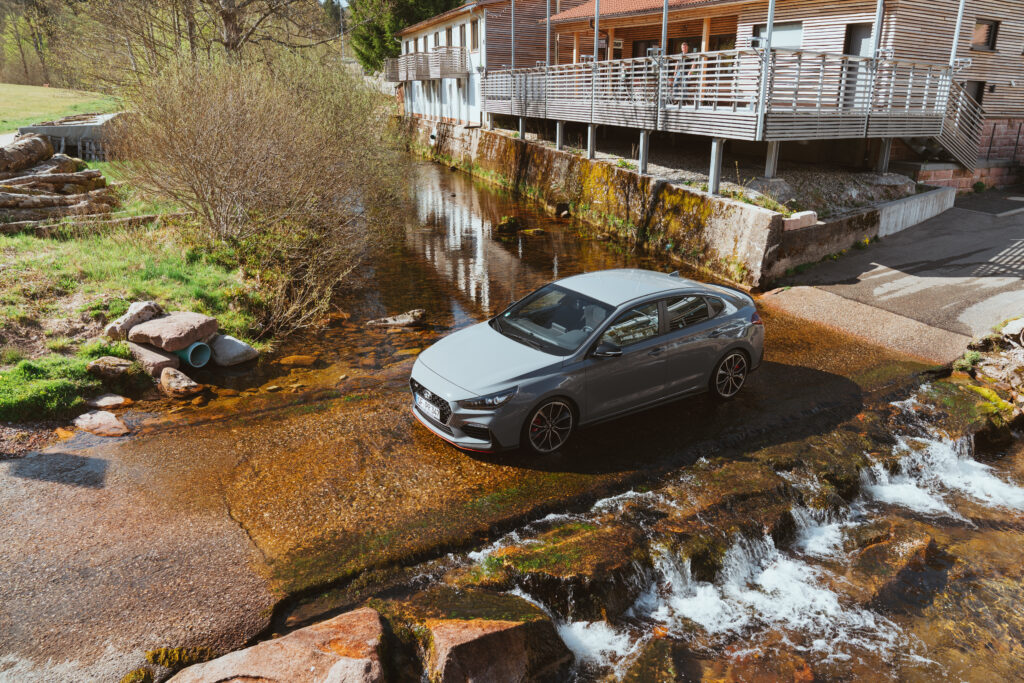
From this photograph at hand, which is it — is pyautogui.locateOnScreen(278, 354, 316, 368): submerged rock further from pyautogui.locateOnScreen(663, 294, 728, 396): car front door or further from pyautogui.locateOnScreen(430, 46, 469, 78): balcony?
pyautogui.locateOnScreen(430, 46, 469, 78): balcony

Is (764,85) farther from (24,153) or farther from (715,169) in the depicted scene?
(24,153)

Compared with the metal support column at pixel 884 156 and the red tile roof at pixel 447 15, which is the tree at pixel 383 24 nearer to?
the red tile roof at pixel 447 15

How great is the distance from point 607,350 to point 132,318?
6.81 meters

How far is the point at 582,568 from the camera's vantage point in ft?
Result: 18.6

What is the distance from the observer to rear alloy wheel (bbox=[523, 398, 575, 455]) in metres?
6.93

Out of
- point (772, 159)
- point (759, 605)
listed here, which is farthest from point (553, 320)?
point (772, 159)

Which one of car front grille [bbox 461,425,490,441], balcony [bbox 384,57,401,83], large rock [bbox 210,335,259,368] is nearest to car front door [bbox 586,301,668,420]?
car front grille [bbox 461,425,490,441]

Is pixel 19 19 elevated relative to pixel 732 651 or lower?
elevated

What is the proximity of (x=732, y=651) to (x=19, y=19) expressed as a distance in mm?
55694

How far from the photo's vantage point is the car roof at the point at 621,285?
779 cm

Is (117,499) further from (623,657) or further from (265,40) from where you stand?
(265,40)

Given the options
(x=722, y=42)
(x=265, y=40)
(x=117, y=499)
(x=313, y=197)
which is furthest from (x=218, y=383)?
(x=722, y=42)

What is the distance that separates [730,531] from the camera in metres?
6.32

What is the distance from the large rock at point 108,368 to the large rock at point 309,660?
5.60 meters
